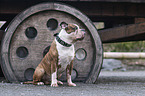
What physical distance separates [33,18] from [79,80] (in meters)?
1.37

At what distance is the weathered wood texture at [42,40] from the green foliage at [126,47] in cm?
647

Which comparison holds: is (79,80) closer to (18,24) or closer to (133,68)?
(18,24)

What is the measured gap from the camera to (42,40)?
4.15 m

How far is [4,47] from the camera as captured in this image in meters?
3.95

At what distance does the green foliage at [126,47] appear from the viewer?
1043cm

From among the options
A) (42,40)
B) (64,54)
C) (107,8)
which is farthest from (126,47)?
(64,54)

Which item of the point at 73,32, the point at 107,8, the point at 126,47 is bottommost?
the point at 126,47

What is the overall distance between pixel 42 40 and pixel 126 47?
6931 millimetres

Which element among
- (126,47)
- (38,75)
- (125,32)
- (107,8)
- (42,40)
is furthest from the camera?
(126,47)

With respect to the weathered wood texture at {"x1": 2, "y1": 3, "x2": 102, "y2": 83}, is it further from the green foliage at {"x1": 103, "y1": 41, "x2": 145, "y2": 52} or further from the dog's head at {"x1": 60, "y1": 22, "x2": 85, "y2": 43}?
the green foliage at {"x1": 103, "y1": 41, "x2": 145, "y2": 52}

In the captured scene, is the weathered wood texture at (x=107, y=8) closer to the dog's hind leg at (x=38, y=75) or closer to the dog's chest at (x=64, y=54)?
the dog's chest at (x=64, y=54)

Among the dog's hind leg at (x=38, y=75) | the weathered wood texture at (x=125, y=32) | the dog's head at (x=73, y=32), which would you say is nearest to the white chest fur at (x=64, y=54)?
the dog's head at (x=73, y=32)

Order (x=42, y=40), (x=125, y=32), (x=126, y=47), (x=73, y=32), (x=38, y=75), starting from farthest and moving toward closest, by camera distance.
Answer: (x=126, y=47) → (x=125, y=32) → (x=42, y=40) → (x=38, y=75) → (x=73, y=32)

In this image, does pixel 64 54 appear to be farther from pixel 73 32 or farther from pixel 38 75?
pixel 38 75
